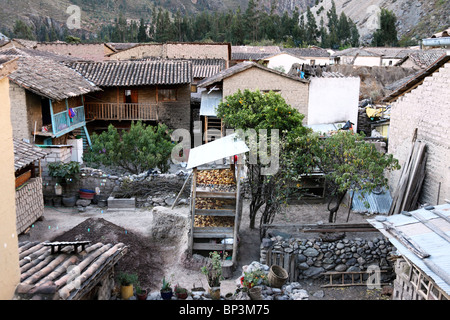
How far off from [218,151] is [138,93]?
13.3 meters

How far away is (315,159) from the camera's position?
12.4 metres

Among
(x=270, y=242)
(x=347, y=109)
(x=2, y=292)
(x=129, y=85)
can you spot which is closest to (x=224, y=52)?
(x=129, y=85)

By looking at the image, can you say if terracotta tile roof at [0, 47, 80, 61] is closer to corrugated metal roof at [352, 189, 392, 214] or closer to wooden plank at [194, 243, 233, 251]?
wooden plank at [194, 243, 233, 251]

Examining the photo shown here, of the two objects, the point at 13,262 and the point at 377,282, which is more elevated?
the point at 13,262

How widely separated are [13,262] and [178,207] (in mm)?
9965

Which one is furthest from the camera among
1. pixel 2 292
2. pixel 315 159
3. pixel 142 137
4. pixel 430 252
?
pixel 142 137

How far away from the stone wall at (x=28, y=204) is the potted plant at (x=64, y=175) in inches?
70.4

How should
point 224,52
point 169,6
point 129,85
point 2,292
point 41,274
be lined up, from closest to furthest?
1. point 2,292
2. point 41,274
3. point 129,85
4. point 224,52
5. point 169,6

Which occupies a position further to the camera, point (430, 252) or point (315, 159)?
point (315, 159)

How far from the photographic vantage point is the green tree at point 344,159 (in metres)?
11.8

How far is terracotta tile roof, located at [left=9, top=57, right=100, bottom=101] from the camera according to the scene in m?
16.8

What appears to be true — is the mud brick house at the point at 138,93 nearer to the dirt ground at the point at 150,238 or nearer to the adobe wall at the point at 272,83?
the adobe wall at the point at 272,83

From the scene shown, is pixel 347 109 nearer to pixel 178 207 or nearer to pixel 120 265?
pixel 178 207

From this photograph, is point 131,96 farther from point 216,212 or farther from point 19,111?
point 216,212
